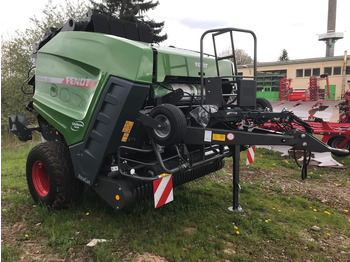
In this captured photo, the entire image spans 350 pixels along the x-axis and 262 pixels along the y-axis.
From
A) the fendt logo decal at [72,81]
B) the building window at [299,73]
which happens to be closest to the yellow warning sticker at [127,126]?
the fendt logo decal at [72,81]

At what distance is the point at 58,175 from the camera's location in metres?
3.26

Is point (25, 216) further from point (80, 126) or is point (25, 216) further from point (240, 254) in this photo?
point (240, 254)

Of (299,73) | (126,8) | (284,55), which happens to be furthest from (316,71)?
(284,55)

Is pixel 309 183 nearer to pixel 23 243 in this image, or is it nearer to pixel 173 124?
pixel 173 124

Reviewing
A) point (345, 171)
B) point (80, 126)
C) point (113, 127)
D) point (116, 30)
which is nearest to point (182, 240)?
point (113, 127)

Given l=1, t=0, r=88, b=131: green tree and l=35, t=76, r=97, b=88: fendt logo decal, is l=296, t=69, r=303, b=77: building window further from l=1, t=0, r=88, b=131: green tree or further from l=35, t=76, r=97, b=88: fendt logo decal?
l=35, t=76, r=97, b=88: fendt logo decal

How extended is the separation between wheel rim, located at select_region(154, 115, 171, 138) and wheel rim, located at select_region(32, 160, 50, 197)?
6.07 ft

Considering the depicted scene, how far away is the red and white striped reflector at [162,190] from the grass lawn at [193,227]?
0.43 m

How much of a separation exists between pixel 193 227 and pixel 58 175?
1.65 m

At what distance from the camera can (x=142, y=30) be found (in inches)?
155

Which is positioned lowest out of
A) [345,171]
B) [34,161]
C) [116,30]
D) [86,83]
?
[345,171]

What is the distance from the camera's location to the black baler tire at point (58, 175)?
10.8 ft

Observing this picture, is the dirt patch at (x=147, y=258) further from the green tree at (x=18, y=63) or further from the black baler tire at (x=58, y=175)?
the green tree at (x=18, y=63)

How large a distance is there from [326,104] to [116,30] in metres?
7.58
